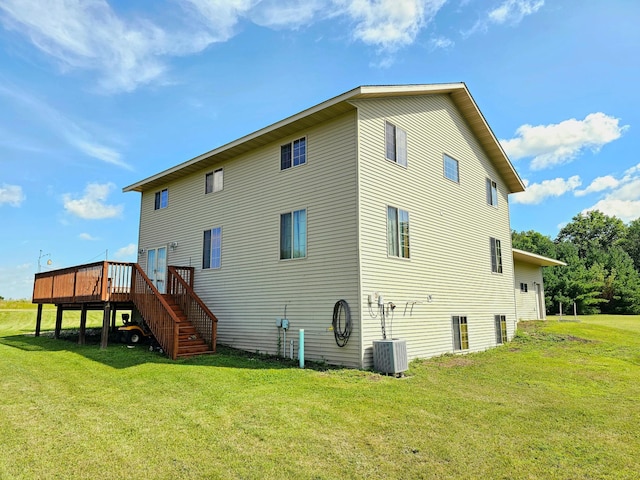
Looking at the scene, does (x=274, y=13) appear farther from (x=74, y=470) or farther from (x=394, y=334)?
(x=74, y=470)

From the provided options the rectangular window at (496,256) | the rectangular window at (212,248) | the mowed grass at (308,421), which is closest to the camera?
the mowed grass at (308,421)

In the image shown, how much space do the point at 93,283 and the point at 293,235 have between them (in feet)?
22.8

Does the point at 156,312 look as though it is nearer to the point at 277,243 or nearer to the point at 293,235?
the point at 277,243

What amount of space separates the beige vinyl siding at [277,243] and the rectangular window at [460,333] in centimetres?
497

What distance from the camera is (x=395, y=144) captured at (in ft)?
38.3

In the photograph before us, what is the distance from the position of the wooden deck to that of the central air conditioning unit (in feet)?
16.1

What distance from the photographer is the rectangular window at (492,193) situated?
16656mm

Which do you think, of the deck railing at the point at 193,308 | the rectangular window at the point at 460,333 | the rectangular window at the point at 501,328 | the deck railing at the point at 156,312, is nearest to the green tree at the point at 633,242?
the rectangular window at the point at 501,328

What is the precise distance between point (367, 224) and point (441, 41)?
Answer: 5.94 meters

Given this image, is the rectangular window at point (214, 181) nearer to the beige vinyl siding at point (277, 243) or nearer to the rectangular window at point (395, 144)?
the beige vinyl siding at point (277, 243)

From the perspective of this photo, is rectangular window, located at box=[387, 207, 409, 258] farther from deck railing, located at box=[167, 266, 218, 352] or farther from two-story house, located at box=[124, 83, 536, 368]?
deck railing, located at box=[167, 266, 218, 352]

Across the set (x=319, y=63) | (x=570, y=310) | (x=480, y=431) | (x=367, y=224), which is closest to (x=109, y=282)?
(x=367, y=224)

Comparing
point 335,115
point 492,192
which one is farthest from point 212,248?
point 492,192

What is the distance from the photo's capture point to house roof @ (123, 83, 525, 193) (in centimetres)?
1049
